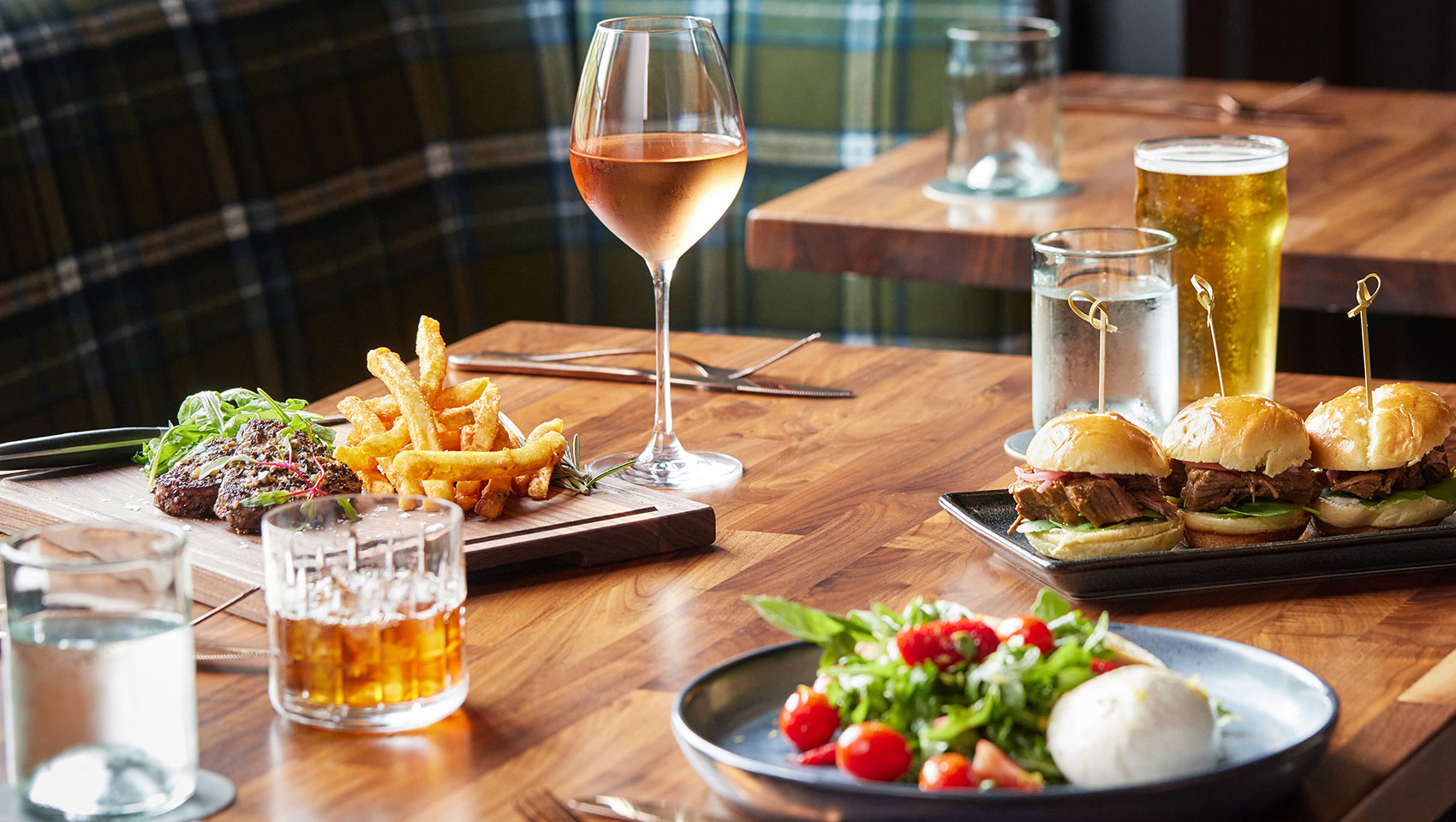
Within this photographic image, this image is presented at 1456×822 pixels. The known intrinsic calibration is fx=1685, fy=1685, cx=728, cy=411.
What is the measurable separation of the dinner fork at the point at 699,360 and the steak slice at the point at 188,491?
1.83ft

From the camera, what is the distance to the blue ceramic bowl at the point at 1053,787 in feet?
2.41

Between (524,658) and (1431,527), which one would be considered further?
(1431,527)

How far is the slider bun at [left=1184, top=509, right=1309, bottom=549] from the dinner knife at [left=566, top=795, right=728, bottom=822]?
50cm

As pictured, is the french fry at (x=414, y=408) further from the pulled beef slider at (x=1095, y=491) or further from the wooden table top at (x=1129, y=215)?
the wooden table top at (x=1129, y=215)

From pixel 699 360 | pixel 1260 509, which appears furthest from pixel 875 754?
pixel 699 360

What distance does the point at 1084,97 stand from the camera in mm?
3219

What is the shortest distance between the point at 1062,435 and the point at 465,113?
2.74 meters

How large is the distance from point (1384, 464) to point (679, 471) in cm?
53

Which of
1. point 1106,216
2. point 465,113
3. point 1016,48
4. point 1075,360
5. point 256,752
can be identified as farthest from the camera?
point 465,113

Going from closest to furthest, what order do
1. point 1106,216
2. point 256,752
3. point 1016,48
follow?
point 256,752 → point 1106,216 → point 1016,48

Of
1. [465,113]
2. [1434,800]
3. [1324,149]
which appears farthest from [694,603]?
[465,113]

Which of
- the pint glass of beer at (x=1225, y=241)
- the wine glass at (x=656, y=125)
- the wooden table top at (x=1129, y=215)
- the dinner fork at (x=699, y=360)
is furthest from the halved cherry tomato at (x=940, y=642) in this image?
the wooden table top at (x=1129, y=215)

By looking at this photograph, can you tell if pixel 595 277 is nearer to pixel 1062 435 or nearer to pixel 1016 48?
pixel 1016 48

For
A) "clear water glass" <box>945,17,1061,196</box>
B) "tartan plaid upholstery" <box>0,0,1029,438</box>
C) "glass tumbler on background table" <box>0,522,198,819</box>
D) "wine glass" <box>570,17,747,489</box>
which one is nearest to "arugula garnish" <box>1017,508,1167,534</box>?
"wine glass" <box>570,17,747,489</box>
